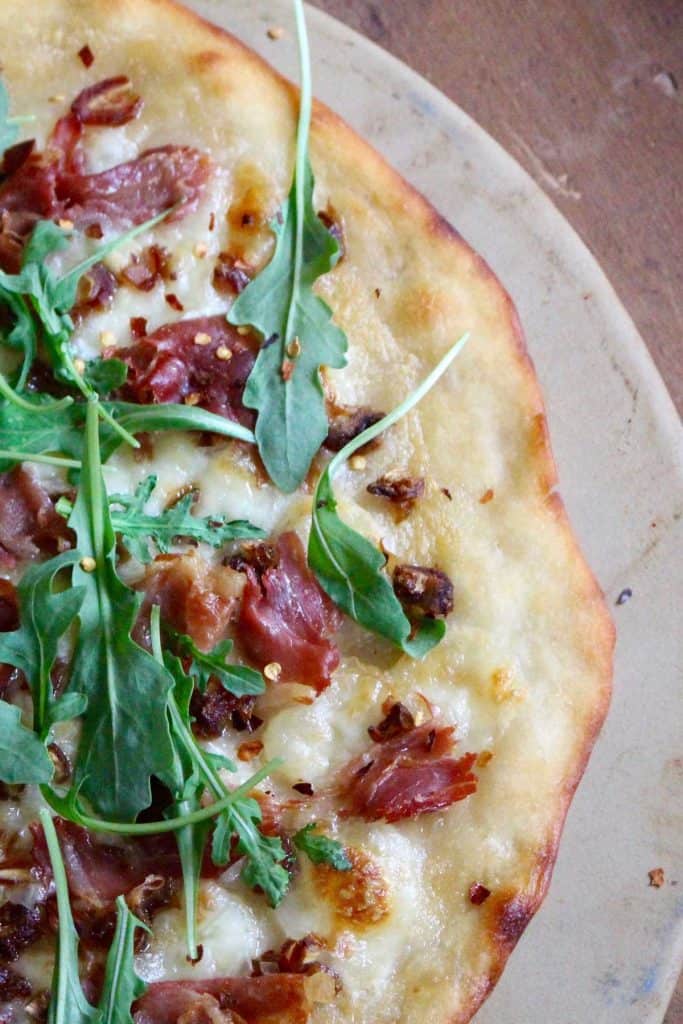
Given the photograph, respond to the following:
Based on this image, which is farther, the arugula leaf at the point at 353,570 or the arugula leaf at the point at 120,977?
the arugula leaf at the point at 353,570

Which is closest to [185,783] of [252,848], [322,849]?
[252,848]

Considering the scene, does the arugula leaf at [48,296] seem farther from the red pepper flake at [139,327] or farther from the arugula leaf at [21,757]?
the arugula leaf at [21,757]

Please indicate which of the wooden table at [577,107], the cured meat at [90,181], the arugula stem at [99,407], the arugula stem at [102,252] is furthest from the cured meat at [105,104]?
the wooden table at [577,107]

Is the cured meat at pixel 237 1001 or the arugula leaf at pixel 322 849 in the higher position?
the arugula leaf at pixel 322 849

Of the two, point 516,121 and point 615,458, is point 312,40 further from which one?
point 615,458

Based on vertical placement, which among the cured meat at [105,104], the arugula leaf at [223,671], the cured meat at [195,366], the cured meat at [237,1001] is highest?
the cured meat at [105,104]

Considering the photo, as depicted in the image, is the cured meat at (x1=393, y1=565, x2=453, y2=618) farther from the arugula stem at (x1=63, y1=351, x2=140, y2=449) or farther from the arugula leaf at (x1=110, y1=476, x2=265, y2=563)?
the arugula stem at (x1=63, y1=351, x2=140, y2=449)
